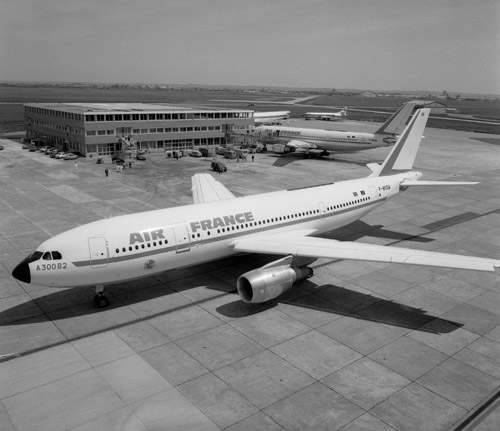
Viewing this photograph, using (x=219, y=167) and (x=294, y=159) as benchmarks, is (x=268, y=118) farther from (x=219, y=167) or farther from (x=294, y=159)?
(x=219, y=167)

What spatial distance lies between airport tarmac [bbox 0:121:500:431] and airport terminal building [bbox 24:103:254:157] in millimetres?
39193

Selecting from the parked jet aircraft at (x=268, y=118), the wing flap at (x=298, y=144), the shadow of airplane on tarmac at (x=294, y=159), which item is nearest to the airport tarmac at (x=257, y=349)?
the shadow of airplane on tarmac at (x=294, y=159)

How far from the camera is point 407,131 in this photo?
36.7 m

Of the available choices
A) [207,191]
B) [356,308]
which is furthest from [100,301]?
[207,191]

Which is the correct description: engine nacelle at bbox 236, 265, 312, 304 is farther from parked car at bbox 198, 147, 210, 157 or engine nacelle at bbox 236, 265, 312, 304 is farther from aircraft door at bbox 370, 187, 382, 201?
parked car at bbox 198, 147, 210, 157

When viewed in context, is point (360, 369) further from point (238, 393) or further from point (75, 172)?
point (75, 172)

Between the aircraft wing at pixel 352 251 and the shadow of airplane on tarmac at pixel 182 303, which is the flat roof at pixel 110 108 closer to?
the shadow of airplane on tarmac at pixel 182 303

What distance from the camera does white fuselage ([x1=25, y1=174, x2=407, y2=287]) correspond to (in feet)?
67.6

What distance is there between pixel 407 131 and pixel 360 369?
24809 mm

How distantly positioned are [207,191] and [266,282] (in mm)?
14270

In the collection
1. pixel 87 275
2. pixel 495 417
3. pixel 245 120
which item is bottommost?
pixel 495 417

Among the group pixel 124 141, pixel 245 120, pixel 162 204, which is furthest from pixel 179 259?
pixel 245 120

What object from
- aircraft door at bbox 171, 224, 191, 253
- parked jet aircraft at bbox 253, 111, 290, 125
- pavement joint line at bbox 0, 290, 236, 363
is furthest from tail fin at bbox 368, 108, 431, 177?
parked jet aircraft at bbox 253, 111, 290, 125

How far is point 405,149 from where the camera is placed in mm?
36406
